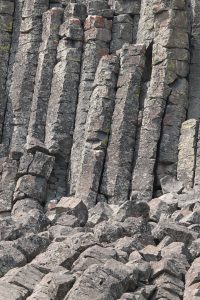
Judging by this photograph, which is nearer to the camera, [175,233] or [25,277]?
[25,277]

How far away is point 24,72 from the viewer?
166ft

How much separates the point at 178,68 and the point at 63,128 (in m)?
5.53

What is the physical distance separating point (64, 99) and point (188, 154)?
674 cm

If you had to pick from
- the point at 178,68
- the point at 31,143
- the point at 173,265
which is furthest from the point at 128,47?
the point at 173,265

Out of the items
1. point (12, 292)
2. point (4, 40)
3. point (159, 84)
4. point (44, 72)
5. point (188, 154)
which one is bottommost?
point (12, 292)

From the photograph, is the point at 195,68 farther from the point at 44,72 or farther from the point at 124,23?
the point at 44,72

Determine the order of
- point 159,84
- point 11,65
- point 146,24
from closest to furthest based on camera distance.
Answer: point 159,84, point 146,24, point 11,65

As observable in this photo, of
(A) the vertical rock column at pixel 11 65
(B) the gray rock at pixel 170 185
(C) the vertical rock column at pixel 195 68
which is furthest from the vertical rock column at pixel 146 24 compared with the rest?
(B) the gray rock at pixel 170 185

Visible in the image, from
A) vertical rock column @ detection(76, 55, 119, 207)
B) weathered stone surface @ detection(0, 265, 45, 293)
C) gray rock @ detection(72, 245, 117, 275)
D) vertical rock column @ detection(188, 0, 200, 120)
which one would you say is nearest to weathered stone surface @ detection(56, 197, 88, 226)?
vertical rock column @ detection(76, 55, 119, 207)

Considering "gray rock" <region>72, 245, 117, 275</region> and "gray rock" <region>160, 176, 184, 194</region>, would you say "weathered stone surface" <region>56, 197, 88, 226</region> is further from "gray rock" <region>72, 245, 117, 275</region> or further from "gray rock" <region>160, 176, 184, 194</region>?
"gray rock" <region>72, 245, 117, 275</region>

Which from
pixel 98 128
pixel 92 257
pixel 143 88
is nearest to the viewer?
pixel 92 257

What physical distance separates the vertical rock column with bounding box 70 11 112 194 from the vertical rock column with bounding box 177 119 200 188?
15.1 ft

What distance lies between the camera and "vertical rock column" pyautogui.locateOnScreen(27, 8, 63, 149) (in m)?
48.5

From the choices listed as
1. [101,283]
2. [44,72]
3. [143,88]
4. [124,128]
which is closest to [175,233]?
[101,283]
